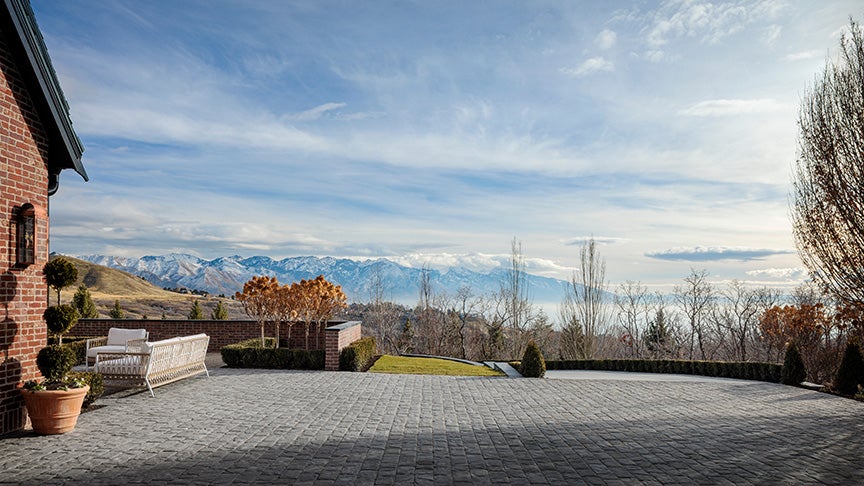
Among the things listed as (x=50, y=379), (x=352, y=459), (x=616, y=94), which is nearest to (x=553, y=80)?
(x=616, y=94)

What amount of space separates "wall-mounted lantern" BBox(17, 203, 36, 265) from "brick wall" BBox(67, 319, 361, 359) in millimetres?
12232

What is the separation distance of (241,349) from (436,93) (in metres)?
8.28

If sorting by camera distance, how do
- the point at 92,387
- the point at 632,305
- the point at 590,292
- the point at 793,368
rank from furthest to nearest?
the point at 632,305 < the point at 590,292 < the point at 793,368 < the point at 92,387

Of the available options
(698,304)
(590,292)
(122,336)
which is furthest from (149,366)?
(698,304)

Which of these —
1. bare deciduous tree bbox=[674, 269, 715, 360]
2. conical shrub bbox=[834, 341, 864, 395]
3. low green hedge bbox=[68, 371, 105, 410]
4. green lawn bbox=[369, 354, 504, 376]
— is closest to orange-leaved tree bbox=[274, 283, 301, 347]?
green lawn bbox=[369, 354, 504, 376]

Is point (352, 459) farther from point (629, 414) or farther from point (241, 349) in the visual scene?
point (241, 349)

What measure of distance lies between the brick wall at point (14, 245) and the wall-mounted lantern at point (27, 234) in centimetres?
7

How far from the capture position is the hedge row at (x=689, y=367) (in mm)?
15091

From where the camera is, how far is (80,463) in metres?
6.26

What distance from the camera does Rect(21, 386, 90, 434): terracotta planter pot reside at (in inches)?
289

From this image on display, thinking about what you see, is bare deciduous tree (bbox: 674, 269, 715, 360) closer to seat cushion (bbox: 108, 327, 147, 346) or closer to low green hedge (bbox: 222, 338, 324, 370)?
low green hedge (bbox: 222, 338, 324, 370)

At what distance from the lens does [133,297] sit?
229ft

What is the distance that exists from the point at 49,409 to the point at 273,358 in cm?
776

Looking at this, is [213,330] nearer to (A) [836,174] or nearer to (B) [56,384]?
(B) [56,384]
